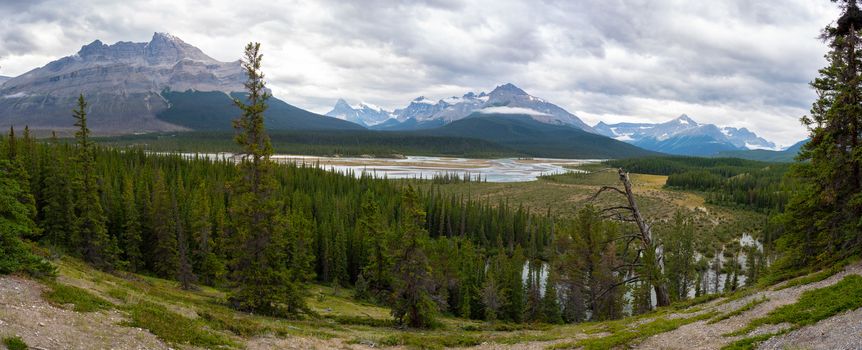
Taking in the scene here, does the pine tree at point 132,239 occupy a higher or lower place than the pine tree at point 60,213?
lower

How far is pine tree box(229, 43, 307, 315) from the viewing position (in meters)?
28.0

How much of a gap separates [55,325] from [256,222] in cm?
1534

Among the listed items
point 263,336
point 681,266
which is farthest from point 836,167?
point 681,266

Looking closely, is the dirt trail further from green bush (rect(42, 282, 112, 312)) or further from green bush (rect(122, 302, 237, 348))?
green bush (rect(42, 282, 112, 312))

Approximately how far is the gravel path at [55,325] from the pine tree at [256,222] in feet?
39.3

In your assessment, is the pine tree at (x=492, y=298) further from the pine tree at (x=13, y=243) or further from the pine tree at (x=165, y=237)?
the pine tree at (x=13, y=243)

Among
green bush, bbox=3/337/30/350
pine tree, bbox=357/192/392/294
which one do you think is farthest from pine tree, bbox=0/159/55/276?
pine tree, bbox=357/192/392/294

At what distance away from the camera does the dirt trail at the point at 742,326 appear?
1253 cm

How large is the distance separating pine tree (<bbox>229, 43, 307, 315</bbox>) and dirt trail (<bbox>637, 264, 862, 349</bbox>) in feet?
70.7

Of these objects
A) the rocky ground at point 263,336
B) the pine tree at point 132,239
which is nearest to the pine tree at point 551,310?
the rocky ground at point 263,336

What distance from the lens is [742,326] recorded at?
15289 millimetres

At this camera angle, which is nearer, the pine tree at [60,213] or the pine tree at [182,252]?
the pine tree at [182,252]

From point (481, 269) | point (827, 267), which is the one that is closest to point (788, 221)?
point (827, 267)

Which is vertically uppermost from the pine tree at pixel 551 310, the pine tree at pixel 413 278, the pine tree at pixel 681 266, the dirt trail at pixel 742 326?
the dirt trail at pixel 742 326
